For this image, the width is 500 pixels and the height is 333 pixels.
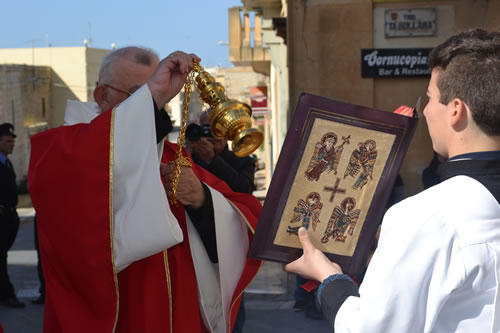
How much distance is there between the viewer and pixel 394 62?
23.6ft

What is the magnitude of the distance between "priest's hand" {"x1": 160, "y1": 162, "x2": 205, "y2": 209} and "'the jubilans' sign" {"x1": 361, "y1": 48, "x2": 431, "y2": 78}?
16.1ft

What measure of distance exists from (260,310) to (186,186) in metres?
4.54

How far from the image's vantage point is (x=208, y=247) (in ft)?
8.73

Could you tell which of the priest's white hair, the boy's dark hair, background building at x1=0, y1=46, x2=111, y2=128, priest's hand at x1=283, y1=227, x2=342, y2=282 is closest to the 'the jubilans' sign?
the priest's white hair

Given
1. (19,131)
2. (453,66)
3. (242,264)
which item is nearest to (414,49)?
(242,264)

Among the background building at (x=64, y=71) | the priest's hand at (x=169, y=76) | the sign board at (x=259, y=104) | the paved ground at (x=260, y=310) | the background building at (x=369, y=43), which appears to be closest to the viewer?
the priest's hand at (x=169, y=76)

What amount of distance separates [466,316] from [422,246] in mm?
184

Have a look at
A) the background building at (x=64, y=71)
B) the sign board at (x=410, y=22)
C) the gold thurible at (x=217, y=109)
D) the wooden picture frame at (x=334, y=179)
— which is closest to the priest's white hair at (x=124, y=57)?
the gold thurible at (x=217, y=109)

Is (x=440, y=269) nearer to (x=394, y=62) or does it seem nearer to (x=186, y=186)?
(x=186, y=186)

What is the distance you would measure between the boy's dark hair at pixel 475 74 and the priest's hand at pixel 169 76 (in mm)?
1025

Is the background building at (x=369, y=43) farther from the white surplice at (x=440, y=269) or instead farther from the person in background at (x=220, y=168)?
the white surplice at (x=440, y=269)

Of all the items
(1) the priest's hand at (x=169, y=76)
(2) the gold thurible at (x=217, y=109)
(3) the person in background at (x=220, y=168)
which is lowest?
(3) the person in background at (x=220, y=168)

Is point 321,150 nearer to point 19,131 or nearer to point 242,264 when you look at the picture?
point 242,264

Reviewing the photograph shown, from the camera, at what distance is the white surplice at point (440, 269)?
58.9 inches
